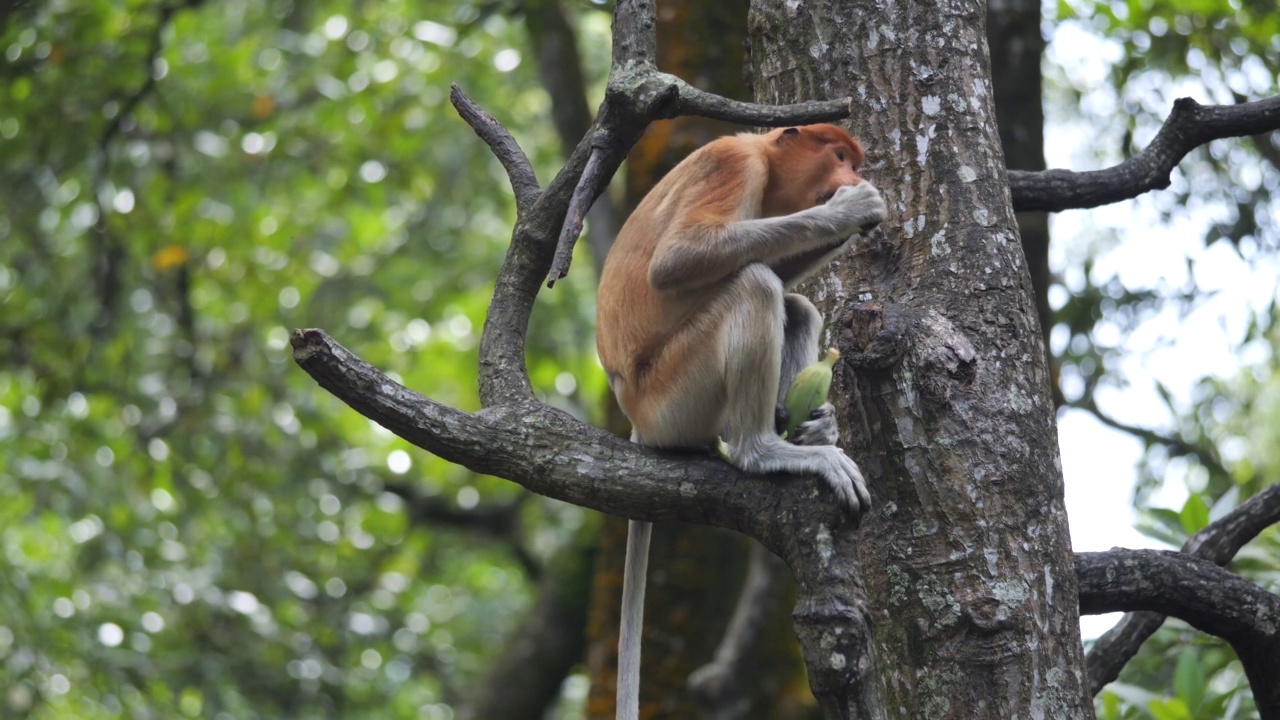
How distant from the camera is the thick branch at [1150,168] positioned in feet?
10.8

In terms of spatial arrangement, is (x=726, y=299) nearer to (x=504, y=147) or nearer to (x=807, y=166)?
(x=807, y=166)

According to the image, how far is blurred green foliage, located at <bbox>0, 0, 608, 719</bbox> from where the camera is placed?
22.4ft

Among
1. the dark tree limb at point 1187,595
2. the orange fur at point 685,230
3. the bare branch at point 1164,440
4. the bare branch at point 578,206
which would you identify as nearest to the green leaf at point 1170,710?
the dark tree limb at point 1187,595

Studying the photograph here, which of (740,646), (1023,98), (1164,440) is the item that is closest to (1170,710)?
(740,646)

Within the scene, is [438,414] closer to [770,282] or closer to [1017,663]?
[770,282]

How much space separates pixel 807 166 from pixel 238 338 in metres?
5.89

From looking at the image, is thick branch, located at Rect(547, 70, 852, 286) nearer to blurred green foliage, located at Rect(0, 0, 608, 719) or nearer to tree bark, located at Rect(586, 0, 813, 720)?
tree bark, located at Rect(586, 0, 813, 720)

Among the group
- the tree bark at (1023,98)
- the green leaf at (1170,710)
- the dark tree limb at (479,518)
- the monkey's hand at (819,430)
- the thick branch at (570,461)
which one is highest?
the tree bark at (1023,98)

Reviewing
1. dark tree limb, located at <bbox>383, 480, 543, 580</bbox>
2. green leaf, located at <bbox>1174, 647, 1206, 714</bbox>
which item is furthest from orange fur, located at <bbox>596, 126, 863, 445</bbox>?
dark tree limb, located at <bbox>383, 480, 543, 580</bbox>

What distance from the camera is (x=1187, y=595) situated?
2.85 meters

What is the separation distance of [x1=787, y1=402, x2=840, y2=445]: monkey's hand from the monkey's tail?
0.44 meters

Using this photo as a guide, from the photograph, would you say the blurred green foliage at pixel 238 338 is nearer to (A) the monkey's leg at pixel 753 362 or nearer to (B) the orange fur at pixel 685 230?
(B) the orange fur at pixel 685 230

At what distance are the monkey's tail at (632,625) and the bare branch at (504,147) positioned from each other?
0.85m

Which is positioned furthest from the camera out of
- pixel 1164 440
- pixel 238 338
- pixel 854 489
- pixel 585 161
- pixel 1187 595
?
pixel 238 338
